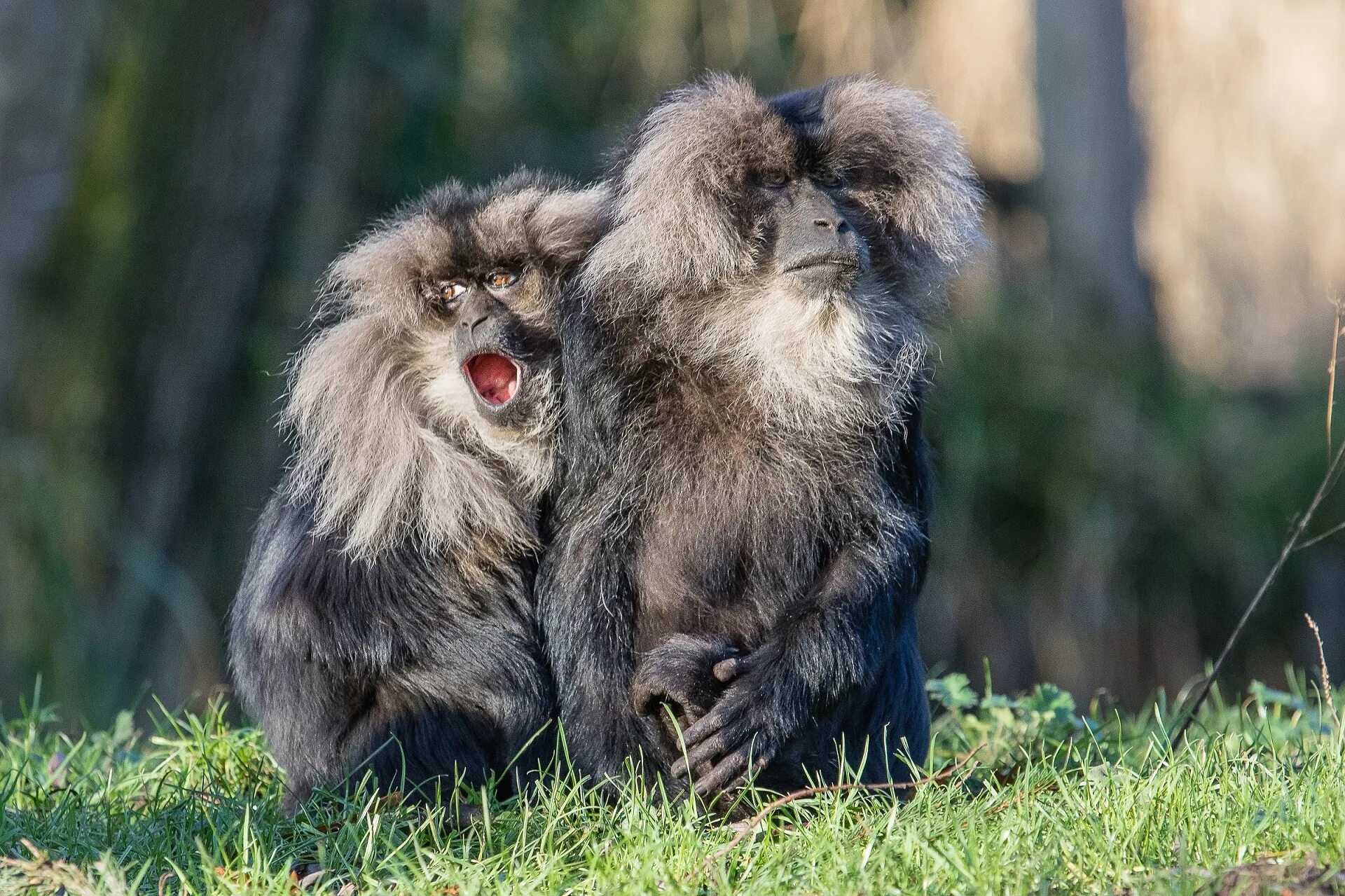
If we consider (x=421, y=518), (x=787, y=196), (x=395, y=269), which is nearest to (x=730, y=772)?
(x=421, y=518)

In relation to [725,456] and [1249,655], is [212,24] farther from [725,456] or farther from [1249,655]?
[1249,655]

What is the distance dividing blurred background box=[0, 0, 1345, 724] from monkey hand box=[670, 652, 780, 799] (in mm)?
4343

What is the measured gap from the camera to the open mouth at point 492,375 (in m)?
3.90

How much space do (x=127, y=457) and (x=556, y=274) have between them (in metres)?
4.62

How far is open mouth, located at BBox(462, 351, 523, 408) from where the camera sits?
12.8 ft

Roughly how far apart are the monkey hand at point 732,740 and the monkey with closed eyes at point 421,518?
1.37ft

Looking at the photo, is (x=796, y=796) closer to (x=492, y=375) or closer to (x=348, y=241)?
(x=492, y=375)

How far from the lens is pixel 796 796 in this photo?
3164 mm

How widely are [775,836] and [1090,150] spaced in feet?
22.7

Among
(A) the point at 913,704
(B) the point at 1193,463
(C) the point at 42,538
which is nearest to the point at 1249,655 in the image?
(B) the point at 1193,463

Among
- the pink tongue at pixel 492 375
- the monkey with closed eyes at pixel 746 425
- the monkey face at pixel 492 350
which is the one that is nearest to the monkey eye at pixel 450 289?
the monkey face at pixel 492 350

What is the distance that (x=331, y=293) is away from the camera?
4355 millimetres

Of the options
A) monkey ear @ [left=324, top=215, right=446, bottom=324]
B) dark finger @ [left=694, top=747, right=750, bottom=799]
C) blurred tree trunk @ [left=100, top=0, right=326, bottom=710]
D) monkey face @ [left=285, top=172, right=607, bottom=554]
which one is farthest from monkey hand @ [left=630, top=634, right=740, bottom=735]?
blurred tree trunk @ [left=100, top=0, right=326, bottom=710]

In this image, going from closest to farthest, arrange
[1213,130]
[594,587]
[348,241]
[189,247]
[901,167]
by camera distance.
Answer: [594,587] < [901,167] < [189,247] < [348,241] < [1213,130]
